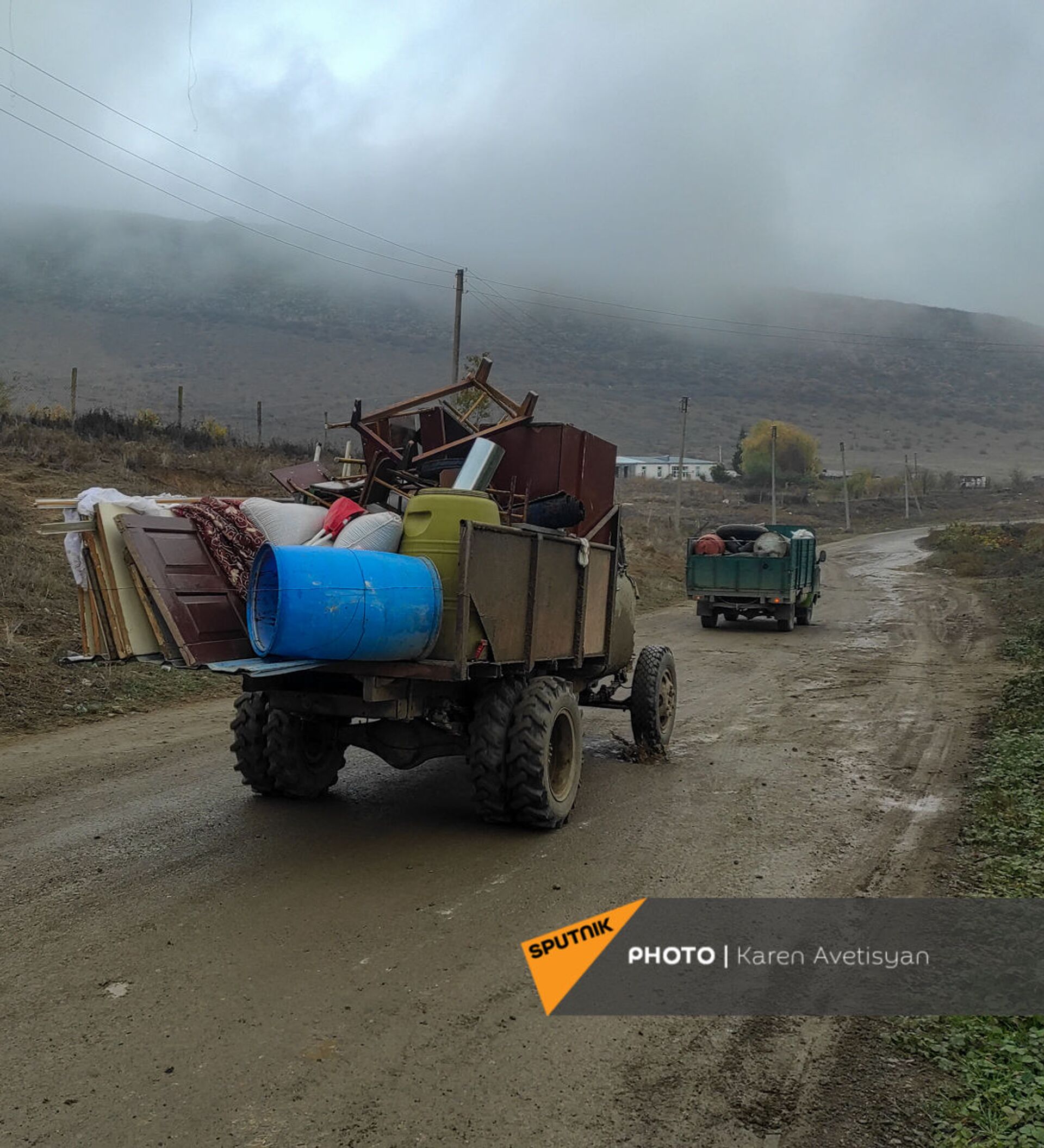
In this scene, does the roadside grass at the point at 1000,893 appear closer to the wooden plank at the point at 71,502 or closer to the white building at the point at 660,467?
the wooden plank at the point at 71,502

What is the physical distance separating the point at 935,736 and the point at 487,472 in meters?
5.49

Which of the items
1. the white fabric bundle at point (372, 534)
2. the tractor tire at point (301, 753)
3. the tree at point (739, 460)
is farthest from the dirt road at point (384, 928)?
the tree at point (739, 460)

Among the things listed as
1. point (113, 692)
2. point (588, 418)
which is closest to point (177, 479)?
point (113, 692)

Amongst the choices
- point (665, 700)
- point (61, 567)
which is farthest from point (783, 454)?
point (665, 700)

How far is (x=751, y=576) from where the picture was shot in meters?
19.8

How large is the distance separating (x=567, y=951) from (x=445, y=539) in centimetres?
228

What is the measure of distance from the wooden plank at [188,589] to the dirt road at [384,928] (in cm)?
131

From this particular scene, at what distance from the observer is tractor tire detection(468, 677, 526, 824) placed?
5840mm

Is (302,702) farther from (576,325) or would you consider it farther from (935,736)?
(576,325)

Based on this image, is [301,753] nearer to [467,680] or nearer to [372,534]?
[467,680]

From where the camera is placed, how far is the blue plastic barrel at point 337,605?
183 inches

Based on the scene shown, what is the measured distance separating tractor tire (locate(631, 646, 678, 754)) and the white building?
8015 cm

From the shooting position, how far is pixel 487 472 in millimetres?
6852

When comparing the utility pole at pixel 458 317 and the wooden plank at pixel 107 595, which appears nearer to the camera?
the wooden plank at pixel 107 595
